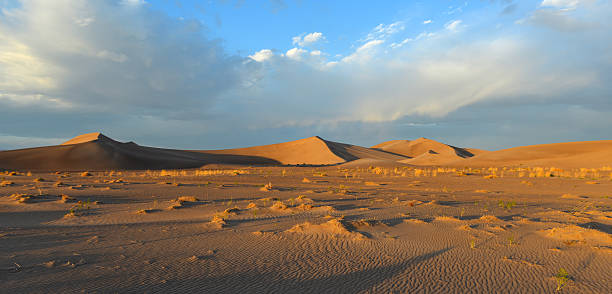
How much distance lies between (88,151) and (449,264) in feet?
214

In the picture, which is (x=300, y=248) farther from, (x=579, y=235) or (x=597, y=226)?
(x=597, y=226)

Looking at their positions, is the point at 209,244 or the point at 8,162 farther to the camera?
the point at 8,162

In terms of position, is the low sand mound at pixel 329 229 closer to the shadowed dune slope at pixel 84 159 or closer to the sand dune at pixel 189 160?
the sand dune at pixel 189 160

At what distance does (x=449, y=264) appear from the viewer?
18.1ft

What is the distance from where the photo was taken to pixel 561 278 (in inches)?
187

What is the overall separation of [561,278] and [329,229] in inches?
169

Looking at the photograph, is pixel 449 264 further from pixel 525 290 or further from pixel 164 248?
pixel 164 248

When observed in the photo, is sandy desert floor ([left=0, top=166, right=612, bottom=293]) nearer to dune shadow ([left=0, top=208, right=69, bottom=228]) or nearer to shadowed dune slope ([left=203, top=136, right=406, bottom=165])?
dune shadow ([left=0, top=208, right=69, bottom=228])

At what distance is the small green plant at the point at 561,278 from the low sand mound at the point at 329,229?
10.9 ft

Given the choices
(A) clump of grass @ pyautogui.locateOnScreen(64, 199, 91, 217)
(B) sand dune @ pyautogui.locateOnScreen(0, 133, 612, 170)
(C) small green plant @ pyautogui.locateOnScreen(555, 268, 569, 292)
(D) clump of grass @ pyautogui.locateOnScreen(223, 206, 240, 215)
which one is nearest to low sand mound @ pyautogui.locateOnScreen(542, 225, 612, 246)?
(C) small green plant @ pyautogui.locateOnScreen(555, 268, 569, 292)

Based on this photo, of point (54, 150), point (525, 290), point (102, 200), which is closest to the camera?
point (525, 290)

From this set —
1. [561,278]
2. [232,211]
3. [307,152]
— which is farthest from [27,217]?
[307,152]

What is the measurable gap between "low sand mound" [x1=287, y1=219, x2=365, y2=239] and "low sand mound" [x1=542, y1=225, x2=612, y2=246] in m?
4.27

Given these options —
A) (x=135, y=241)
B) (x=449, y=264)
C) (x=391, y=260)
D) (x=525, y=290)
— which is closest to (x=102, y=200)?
(x=135, y=241)
